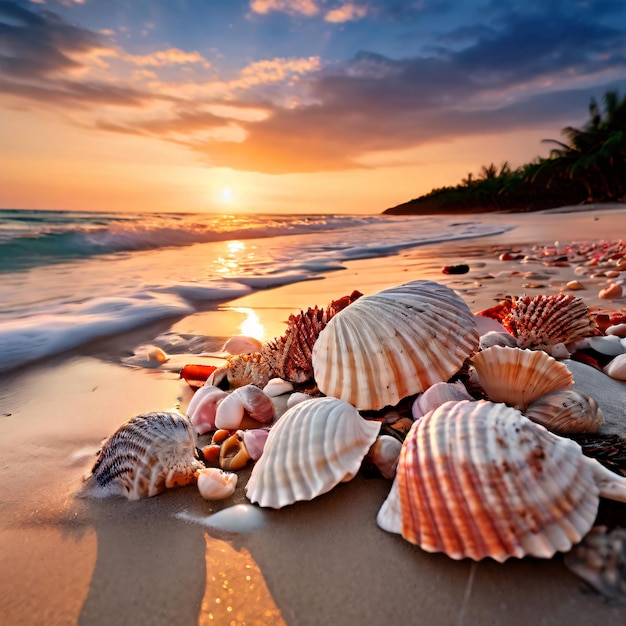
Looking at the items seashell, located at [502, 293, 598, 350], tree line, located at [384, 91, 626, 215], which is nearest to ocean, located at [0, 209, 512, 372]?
seashell, located at [502, 293, 598, 350]

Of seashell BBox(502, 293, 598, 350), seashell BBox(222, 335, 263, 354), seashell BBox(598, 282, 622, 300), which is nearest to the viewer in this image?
seashell BBox(502, 293, 598, 350)

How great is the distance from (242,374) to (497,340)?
155 cm

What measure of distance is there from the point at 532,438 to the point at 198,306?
506 cm

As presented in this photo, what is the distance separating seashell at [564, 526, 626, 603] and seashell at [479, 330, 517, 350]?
4.62 feet

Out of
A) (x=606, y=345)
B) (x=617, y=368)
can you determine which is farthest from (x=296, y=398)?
(x=606, y=345)

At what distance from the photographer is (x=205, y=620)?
4.04ft

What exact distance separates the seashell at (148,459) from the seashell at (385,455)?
2.47 ft

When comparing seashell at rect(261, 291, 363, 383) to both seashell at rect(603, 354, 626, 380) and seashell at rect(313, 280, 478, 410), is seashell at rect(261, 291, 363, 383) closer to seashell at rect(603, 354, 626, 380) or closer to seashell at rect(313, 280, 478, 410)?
seashell at rect(313, 280, 478, 410)

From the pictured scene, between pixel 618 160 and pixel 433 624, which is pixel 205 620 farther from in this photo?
pixel 618 160

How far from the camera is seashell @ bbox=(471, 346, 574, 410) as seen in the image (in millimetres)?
1856

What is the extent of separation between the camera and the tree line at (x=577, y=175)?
127 feet

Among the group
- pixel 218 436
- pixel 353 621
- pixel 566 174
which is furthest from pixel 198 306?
pixel 566 174

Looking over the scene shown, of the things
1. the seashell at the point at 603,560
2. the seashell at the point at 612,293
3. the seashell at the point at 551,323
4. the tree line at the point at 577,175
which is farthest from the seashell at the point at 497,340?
the tree line at the point at 577,175

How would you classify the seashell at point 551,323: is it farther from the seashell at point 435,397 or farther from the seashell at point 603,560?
the seashell at point 603,560
